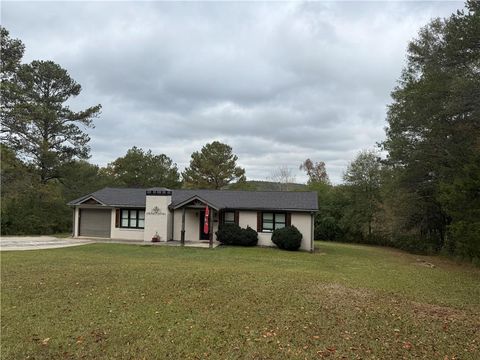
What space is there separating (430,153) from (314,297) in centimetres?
1602

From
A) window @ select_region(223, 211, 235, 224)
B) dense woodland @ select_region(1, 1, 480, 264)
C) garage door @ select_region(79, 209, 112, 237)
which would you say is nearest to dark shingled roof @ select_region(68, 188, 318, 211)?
window @ select_region(223, 211, 235, 224)

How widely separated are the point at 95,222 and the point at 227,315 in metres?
22.2

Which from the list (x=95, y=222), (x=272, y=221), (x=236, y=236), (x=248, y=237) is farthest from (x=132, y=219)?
(x=272, y=221)

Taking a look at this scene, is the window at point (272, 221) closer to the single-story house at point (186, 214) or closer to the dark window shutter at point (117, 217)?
the single-story house at point (186, 214)

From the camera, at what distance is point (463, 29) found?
15.1 metres

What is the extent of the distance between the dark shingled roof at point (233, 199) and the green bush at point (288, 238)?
147cm

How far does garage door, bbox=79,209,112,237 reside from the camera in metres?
27.0

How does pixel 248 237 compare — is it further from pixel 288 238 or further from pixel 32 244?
pixel 32 244

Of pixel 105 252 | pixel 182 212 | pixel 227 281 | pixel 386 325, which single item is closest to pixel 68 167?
pixel 182 212

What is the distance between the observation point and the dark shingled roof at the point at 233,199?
78.6ft

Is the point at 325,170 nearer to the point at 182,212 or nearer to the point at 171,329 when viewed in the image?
the point at 182,212

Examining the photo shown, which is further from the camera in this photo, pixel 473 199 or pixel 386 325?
pixel 473 199

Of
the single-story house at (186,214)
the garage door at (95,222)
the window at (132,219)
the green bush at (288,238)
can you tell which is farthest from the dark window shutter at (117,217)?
the green bush at (288,238)

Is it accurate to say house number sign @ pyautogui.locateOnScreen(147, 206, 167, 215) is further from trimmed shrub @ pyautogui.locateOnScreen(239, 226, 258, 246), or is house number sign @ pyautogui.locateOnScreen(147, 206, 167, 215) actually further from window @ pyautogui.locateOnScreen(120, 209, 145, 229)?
trimmed shrub @ pyautogui.locateOnScreen(239, 226, 258, 246)
